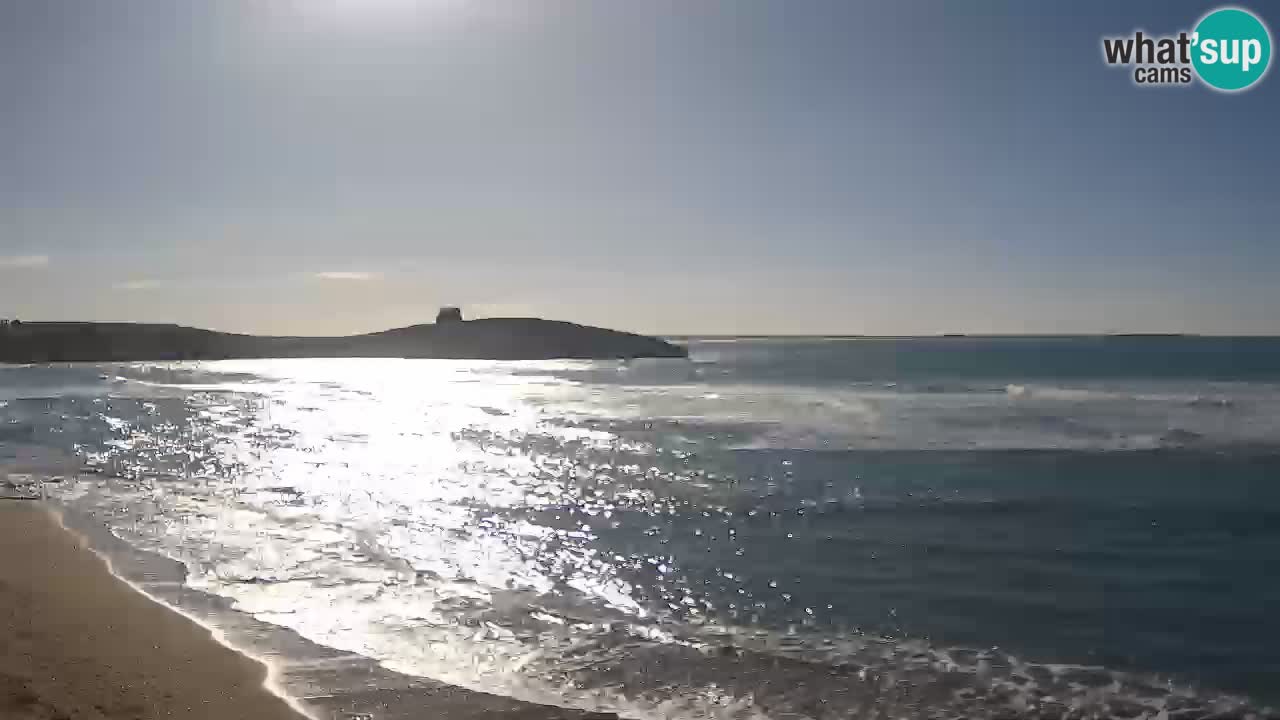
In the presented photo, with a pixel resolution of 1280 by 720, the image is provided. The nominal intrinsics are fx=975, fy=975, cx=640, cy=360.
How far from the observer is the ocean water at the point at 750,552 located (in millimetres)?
10508

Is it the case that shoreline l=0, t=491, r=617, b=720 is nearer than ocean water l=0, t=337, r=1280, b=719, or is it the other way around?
shoreline l=0, t=491, r=617, b=720

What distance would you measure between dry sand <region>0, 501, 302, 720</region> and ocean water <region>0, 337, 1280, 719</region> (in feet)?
4.43

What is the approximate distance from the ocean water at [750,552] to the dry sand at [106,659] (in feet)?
4.43

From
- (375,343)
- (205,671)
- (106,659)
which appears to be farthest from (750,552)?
(375,343)

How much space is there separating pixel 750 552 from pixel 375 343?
184540mm

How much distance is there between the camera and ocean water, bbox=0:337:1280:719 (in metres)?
10.5

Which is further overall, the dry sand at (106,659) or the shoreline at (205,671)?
the shoreline at (205,671)

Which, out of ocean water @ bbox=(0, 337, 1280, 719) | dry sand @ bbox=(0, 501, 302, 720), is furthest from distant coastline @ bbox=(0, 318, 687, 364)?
dry sand @ bbox=(0, 501, 302, 720)

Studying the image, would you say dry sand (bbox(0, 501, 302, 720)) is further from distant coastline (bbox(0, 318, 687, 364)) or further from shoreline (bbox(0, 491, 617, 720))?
distant coastline (bbox(0, 318, 687, 364))

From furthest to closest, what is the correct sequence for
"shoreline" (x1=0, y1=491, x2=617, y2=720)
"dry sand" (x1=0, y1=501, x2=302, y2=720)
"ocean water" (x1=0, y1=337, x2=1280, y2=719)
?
"ocean water" (x1=0, y1=337, x2=1280, y2=719), "shoreline" (x1=0, y1=491, x2=617, y2=720), "dry sand" (x1=0, y1=501, x2=302, y2=720)

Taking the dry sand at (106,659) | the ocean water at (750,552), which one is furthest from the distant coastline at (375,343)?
the dry sand at (106,659)

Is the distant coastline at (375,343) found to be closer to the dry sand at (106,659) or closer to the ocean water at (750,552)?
the ocean water at (750,552)

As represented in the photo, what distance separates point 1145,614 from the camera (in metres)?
13.1

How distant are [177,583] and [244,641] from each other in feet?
11.3
